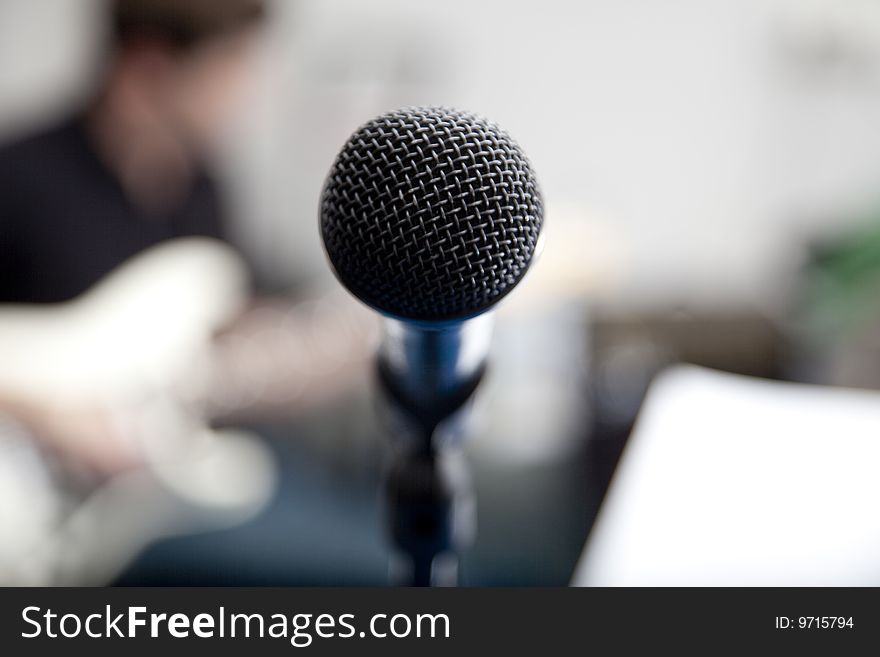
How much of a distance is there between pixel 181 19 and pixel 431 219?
1151 mm

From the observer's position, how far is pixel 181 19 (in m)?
1.27

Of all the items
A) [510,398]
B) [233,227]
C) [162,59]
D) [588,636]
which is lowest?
[510,398]

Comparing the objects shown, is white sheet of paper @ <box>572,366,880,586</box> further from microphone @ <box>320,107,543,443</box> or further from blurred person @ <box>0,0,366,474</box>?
blurred person @ <box>0,0,366,474</box>

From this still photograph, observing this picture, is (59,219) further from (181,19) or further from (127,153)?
(181,19)

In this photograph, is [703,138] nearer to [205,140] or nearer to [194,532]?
[205,140]

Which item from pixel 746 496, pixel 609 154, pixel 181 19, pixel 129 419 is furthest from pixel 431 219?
pixel 609 154

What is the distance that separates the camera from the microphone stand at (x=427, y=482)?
0.38 m

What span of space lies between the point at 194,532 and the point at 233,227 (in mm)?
941

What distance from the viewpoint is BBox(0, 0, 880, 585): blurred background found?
5.06 ft

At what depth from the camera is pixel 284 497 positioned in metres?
0.92

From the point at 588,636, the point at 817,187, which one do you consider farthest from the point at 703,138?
the point at 588,636

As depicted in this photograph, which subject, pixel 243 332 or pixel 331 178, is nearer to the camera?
pixel 331 178

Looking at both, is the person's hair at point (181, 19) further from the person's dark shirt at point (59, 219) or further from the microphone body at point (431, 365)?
the microphone body at point (431, 365)

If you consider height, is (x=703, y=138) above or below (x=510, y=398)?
above
